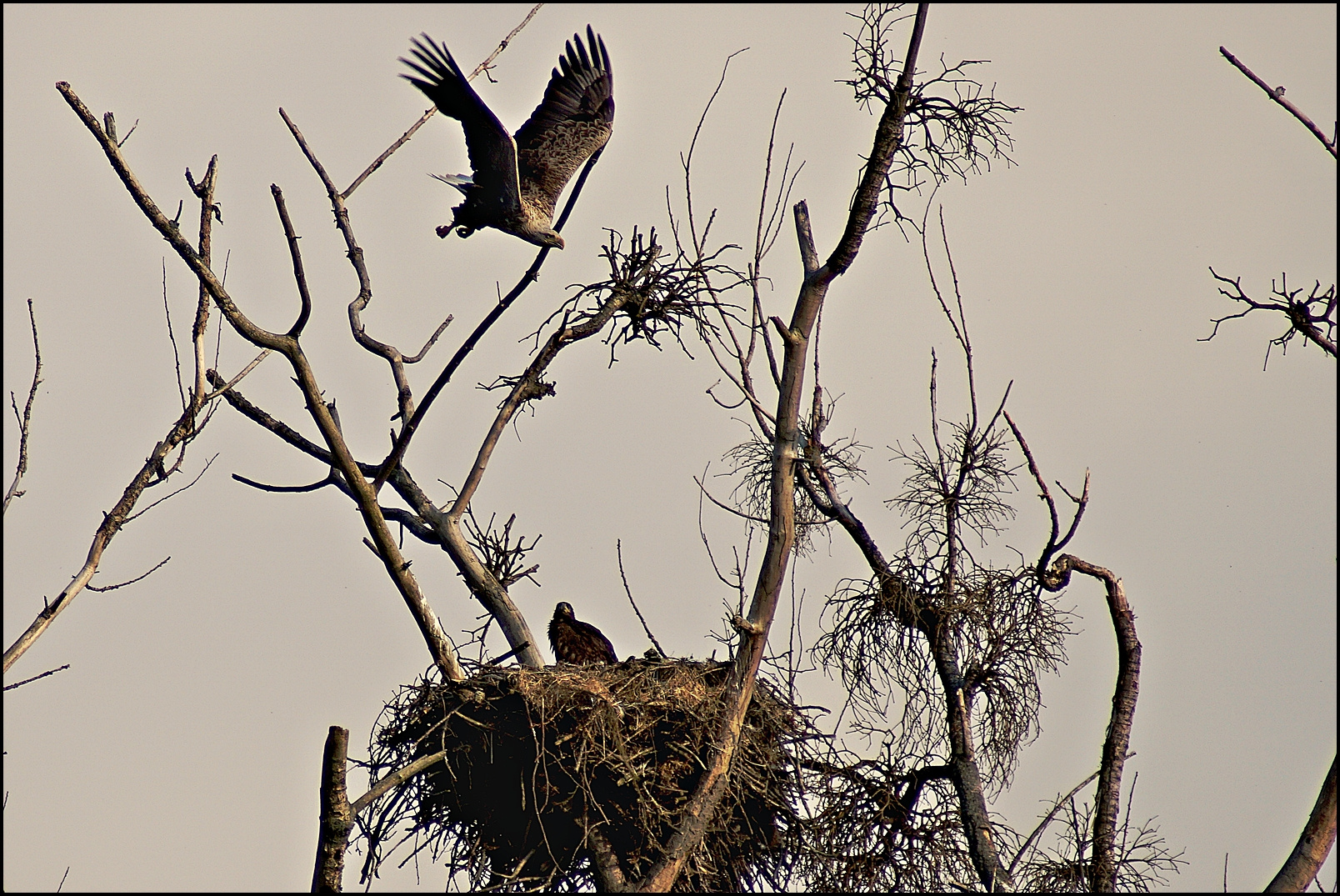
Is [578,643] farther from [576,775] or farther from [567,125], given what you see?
[567,125]

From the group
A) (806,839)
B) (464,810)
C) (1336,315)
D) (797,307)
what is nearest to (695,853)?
(806,839)

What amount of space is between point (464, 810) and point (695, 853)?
117 centimetres

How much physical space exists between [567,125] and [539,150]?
0.77ft

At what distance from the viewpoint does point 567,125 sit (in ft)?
27.3

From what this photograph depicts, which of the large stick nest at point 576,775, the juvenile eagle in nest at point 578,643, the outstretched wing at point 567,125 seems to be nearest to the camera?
the large stick nest at point 576,775

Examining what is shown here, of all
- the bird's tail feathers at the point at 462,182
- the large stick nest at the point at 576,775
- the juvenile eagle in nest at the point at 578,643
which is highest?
the bird's tail feathers at the point at 462,182

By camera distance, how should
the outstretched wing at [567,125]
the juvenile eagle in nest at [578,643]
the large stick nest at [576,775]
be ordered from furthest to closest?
the outstretched wing at [567,125], the juvenile eagle in nest at [578,643], the large stick nest at [576,775]

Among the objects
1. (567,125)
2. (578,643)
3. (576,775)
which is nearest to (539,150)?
(567,125)

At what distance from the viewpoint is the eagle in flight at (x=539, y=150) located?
312 inches

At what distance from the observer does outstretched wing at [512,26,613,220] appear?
8312 millimetres

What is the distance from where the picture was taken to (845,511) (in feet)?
23.2

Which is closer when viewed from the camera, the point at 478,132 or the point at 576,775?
the point at 576,775

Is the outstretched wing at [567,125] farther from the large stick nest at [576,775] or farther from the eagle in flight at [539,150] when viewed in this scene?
the large stick nest at [576,775]

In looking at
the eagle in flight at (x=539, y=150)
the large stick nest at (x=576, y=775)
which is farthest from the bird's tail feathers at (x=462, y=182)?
the large stick nest at (x=576, y=775)
